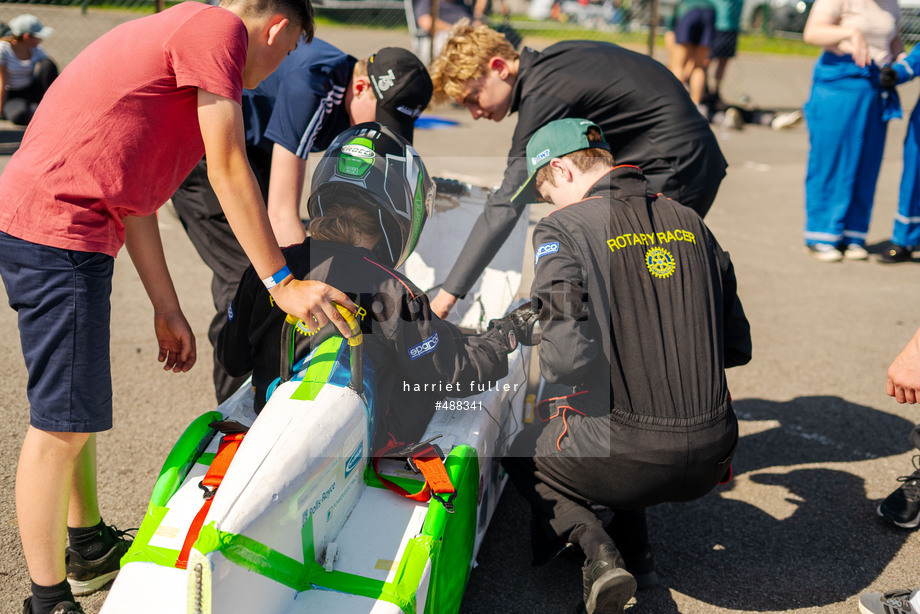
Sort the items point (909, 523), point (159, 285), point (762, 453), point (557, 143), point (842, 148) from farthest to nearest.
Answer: point (842, 148) → point (762, 453) → point (909, 523) → point (557, 143) → point (159, 285)

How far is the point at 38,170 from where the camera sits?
2062 mm

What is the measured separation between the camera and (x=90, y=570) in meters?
2.57

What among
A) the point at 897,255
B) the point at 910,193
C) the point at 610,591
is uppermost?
the point at 610,591

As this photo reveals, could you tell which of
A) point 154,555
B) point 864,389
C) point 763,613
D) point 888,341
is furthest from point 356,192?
point 888,341

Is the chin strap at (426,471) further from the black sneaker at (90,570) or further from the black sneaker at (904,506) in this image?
the black sneaker at (904,506)

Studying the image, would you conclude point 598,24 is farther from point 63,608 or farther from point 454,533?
point 63,608

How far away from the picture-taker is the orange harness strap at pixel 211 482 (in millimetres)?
1939

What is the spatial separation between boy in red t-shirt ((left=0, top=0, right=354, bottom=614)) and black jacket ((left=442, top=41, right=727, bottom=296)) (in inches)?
51.6

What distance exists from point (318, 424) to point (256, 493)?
25cm

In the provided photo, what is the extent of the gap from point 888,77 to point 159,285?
5610 mm

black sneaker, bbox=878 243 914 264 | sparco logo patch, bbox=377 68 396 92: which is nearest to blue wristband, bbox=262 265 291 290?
sparco logo patch, bbox=377 68 396 92

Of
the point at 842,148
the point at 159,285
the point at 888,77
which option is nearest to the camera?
the point at 159,285

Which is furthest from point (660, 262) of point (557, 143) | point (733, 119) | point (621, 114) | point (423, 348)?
point (733, 119)

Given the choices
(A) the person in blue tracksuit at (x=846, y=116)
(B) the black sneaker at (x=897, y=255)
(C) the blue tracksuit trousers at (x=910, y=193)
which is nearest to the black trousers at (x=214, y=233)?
(A) the person in blue tracksuit at (x=846, y=116)
